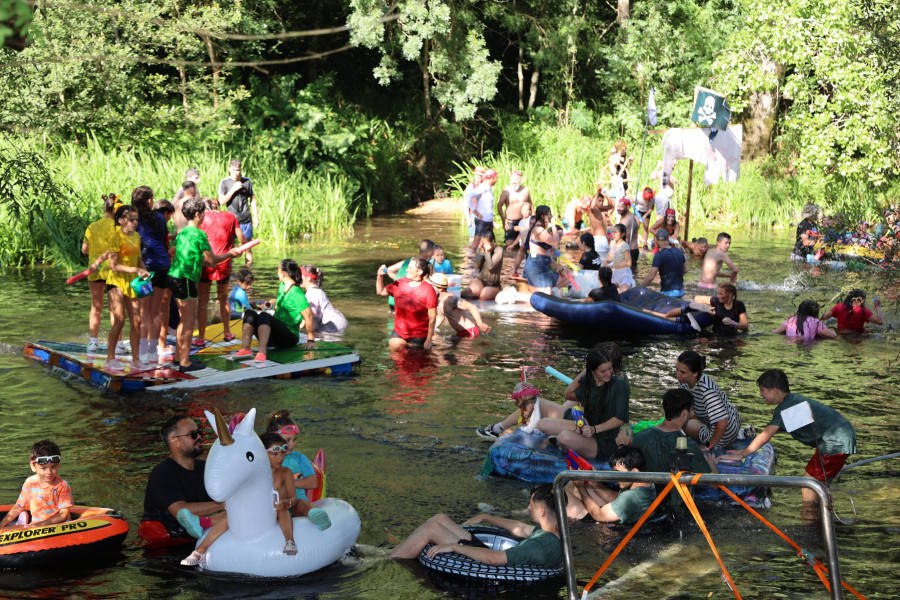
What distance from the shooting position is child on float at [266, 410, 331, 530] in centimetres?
650

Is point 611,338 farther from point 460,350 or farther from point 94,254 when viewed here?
point 94,254

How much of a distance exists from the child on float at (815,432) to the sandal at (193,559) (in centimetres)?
375

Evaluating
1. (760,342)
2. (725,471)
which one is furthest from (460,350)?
(725,471)

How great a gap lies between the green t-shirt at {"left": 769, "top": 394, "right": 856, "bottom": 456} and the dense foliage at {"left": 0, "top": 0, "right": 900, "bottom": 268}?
8050 mm

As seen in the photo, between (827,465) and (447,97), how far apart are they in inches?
803

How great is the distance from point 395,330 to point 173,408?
11.2ft

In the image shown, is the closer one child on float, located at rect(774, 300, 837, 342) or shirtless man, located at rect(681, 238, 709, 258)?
child on float, located at rect(774, 300, 837, 342)

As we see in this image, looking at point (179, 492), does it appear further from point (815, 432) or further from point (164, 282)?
point (815, 432)

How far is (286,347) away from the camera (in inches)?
444

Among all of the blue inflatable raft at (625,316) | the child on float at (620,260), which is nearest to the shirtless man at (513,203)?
the child on float at (620,260)

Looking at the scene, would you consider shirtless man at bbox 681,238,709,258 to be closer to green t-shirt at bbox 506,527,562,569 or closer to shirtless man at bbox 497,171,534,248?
shirtless man at bbox 497,171,534,248

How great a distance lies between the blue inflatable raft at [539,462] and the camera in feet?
24.5

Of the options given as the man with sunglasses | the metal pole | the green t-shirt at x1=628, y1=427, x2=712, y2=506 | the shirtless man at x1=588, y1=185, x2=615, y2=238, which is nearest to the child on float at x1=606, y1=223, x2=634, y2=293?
the shirtless man at x1=588, y1=185, x2=615, y2=238

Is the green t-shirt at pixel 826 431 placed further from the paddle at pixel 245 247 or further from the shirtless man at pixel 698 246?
the shirtless man at pixel 698 246
